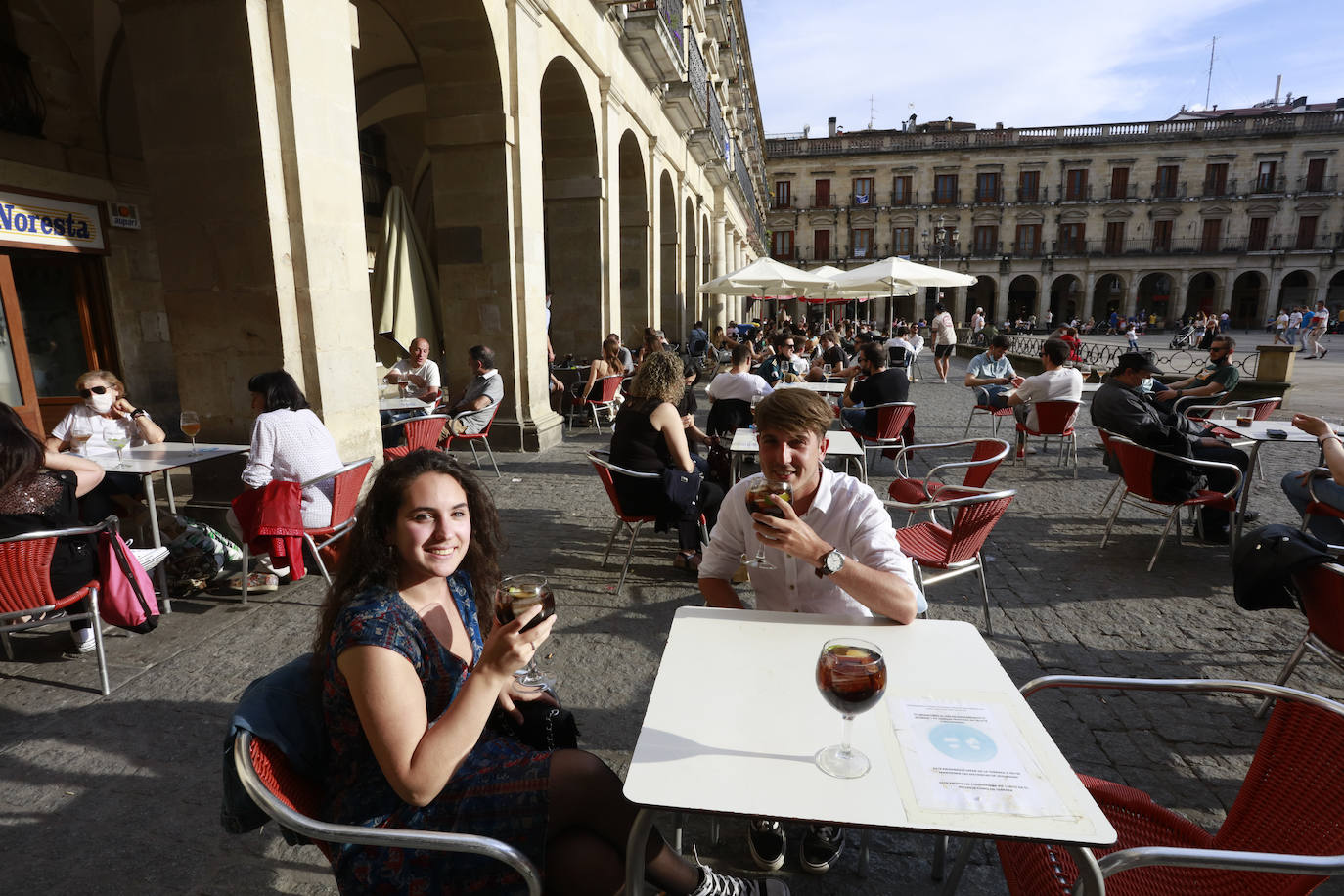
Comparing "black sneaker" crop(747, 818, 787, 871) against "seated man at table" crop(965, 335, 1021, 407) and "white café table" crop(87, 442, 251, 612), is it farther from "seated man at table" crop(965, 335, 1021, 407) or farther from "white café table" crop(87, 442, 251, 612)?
"seated man at table" crop(965, 335, 1021, 407)

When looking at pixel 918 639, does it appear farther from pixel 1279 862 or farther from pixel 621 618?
pixel 621 618

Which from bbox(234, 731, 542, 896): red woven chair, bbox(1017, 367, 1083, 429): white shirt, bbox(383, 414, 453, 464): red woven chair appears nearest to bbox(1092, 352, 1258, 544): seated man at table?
bbox(1017, 367, 1083, 429): white shirt

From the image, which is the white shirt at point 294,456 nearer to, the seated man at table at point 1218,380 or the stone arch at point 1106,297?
the seated man at table at point 1218,380

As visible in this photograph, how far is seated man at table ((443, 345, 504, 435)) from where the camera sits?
6.84 m

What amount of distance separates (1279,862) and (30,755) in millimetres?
3707

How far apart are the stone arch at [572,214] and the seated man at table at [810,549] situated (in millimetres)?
8712

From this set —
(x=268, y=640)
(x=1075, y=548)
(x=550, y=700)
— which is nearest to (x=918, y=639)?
(x=550, y=700)

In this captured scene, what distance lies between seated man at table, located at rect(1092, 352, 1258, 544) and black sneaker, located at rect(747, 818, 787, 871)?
3969 mm

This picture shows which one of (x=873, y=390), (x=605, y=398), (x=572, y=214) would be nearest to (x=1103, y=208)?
(x=572, y=214)

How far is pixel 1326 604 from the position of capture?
246cm

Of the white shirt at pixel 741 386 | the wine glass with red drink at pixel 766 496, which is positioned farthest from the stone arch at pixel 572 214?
the wine glass with red drink at pixel 766 496

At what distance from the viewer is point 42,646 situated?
3.46m

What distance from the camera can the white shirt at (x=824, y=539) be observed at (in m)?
2.16

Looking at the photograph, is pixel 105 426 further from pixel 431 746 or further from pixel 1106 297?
pixel 1106 297
